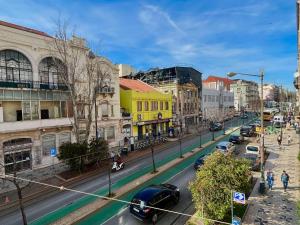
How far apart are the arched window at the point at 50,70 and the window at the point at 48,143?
21.8ft

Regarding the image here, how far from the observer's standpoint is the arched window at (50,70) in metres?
27.7

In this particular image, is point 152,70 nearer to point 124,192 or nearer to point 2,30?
point 2,30

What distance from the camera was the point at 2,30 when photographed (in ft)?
78.2

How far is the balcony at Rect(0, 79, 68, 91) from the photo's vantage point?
24216mm

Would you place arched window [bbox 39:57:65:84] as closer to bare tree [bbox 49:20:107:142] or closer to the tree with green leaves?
bare tree [bbox 49:20:107:142]

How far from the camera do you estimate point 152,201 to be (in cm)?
1467

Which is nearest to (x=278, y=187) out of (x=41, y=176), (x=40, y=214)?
(x=40, y=214)

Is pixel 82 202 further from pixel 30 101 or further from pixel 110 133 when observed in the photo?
pixel 110 133

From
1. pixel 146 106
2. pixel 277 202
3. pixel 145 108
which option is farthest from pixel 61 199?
pixel 146 106

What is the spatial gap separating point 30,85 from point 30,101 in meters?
1.81

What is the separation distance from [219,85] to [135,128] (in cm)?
5280

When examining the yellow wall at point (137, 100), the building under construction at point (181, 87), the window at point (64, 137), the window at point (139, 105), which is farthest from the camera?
the building under construction at point (181, 87)

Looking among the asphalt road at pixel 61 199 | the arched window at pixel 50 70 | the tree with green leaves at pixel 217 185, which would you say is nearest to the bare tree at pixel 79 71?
the arched window at pixel 50 70

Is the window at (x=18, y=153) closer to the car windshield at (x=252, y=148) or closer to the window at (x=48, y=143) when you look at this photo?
the window at (x=48, y=143)
